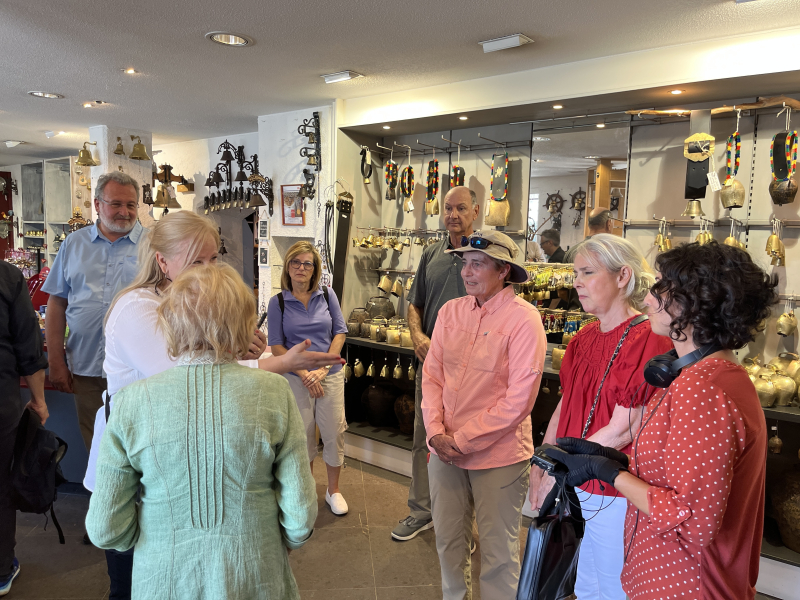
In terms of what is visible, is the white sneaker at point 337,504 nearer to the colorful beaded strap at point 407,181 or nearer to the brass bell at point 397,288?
the brass bell at point 397,288

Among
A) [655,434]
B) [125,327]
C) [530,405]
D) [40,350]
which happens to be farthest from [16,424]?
[655,434]

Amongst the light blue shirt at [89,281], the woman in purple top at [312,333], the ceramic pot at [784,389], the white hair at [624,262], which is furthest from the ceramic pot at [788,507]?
the light blue shirt at [89,281]

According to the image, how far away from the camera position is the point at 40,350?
8.45 ft

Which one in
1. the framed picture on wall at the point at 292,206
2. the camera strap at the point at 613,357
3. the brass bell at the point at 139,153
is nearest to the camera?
the camera strap at the point at 613,357

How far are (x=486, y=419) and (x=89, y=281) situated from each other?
208 cm

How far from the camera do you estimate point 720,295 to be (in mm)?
1240

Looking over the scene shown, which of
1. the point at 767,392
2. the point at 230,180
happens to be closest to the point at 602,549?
the point at 767,392

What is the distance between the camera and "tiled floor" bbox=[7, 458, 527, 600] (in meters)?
2.64

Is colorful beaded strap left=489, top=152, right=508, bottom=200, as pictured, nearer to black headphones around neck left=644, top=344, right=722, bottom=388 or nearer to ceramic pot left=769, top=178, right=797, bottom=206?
ceramic pot left=769, top=178, right=797, bottom=206

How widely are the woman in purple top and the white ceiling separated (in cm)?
122

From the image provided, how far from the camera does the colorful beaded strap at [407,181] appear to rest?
4609 millimetres

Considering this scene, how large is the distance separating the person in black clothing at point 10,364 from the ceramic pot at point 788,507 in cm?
365

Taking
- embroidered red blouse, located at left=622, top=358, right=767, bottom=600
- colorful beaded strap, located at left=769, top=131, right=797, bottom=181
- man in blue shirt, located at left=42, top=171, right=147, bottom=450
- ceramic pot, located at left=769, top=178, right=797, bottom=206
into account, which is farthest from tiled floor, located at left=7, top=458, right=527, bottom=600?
colorful beaded strap, located at left=769, top=131, right=797, bottom=181

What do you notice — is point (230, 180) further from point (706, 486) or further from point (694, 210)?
point (706, 486)
